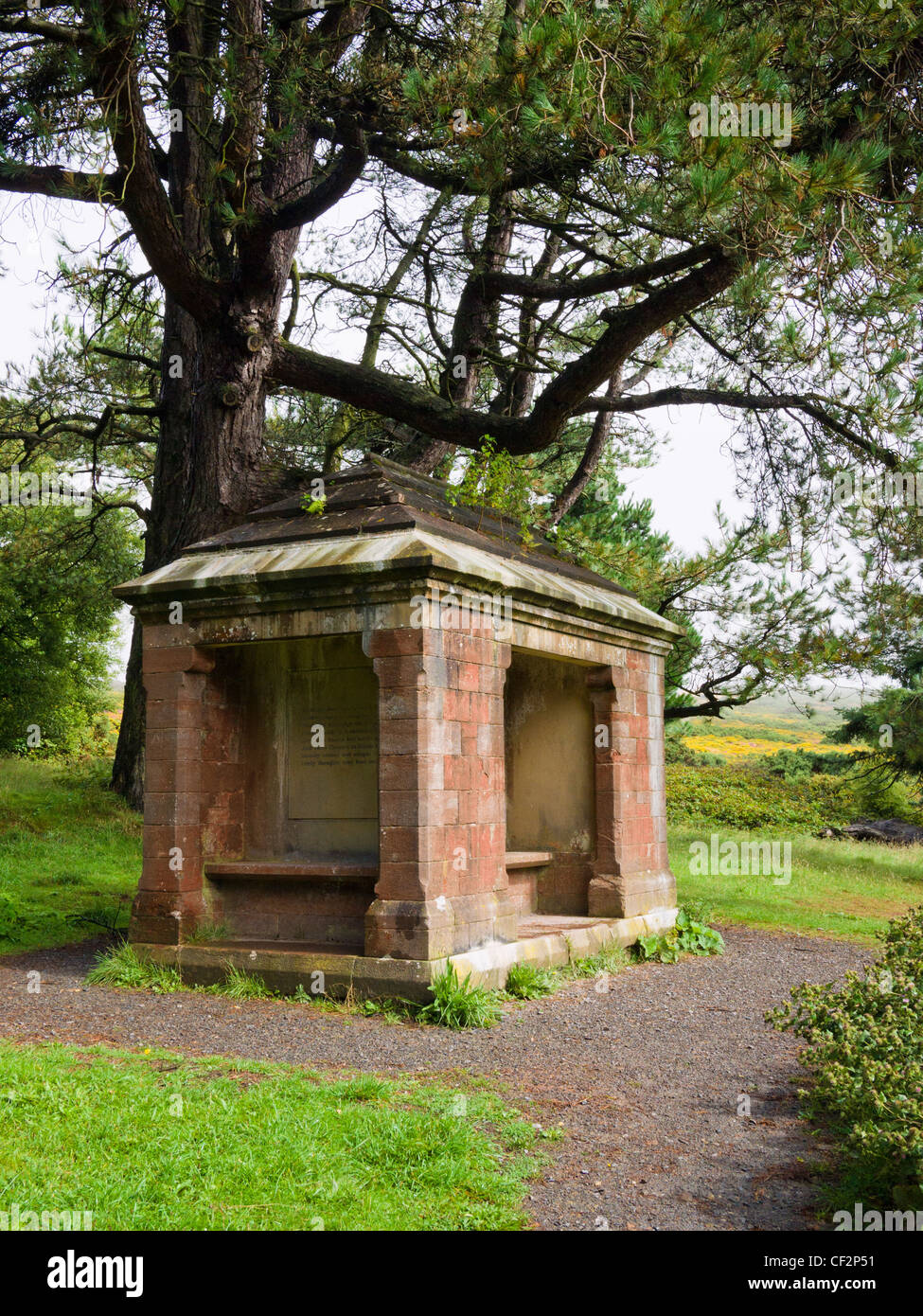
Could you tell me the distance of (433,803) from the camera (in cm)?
726

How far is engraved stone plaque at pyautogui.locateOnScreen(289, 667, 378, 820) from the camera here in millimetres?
8703

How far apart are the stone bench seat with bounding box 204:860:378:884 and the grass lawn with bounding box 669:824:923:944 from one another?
607 cm

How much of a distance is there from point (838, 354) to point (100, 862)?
32.4ft

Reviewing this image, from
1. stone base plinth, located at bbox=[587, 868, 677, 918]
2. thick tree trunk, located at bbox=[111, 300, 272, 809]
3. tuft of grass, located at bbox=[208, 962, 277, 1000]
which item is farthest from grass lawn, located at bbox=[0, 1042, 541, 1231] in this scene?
thick tree trunk, located at bbox=[111, 300, 272, 809]

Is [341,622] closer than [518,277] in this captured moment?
Yes

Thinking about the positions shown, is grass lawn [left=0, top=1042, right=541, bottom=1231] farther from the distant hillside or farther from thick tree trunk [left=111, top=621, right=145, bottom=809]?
the distant hillside

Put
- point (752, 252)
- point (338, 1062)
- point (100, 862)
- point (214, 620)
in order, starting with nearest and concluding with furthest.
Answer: point (338, 1062) → point (752, 252) → point (214, 620) → point (100, 862)

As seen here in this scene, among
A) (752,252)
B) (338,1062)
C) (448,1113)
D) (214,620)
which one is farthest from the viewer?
(214,620)

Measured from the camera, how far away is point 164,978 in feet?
26.0

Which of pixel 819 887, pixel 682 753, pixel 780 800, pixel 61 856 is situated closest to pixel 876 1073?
pixel 61 856

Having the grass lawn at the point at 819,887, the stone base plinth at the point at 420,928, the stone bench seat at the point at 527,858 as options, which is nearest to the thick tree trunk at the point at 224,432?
the stone bench seat at the point at 527,858

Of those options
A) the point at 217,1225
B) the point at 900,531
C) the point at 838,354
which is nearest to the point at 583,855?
the point at 900,531

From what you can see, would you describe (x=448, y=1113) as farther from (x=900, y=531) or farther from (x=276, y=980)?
(x=900, y=531)

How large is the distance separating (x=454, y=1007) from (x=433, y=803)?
1.29 metres
